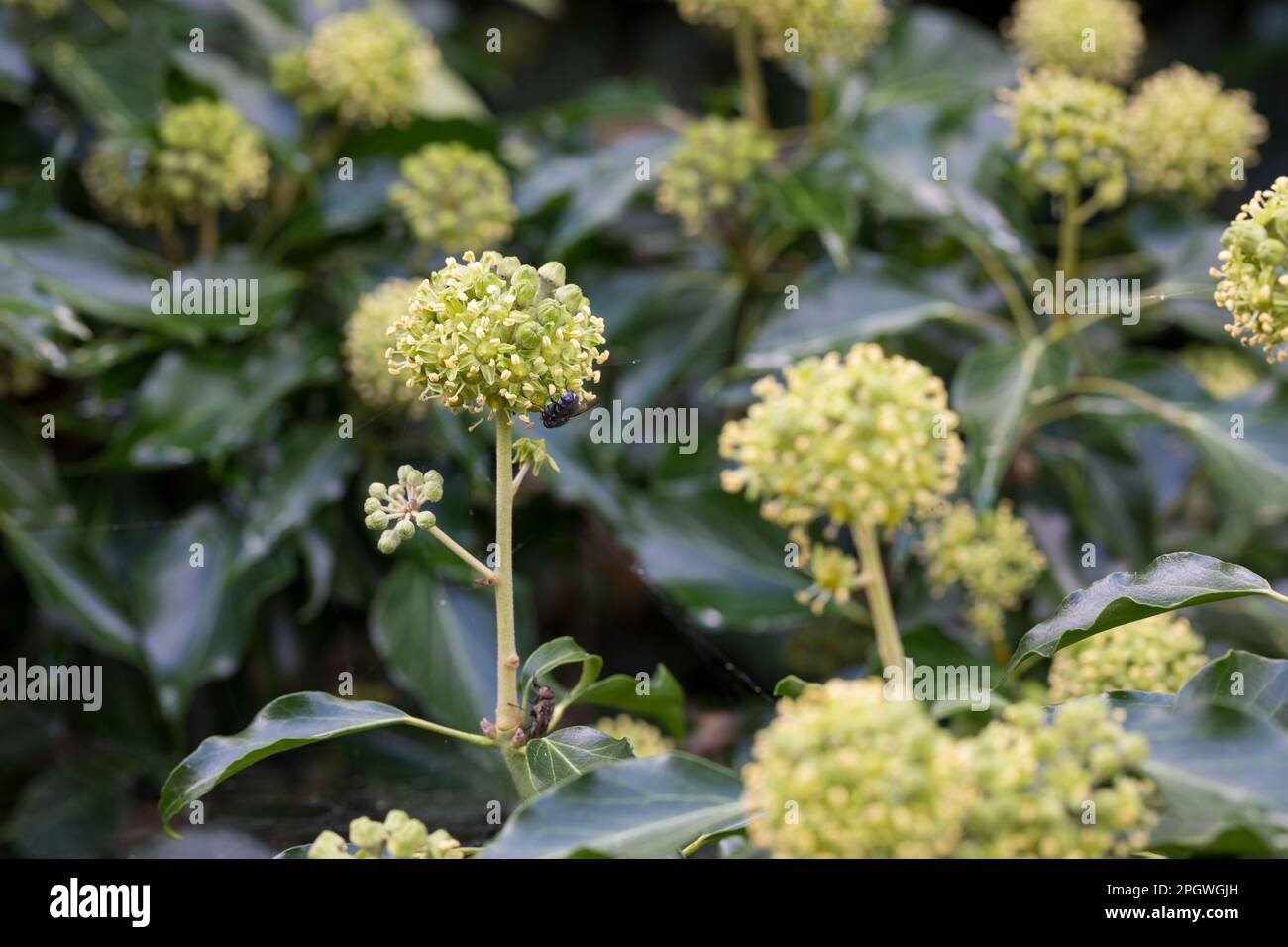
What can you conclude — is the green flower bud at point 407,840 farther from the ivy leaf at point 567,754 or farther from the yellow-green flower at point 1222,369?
the yellow-green flower at point 1222,369

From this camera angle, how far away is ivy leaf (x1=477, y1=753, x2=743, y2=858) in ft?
2.68

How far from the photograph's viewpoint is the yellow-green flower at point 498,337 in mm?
979

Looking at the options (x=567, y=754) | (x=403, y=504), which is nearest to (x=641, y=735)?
(x=567, y=754)

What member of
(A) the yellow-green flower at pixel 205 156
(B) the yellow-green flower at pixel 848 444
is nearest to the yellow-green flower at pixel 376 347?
(A) the yellow-green flower at pixel 205 156

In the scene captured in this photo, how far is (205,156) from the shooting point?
1914 millimetres

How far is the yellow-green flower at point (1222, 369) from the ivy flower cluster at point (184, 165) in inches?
57.4

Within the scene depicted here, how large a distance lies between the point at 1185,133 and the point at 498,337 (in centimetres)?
128

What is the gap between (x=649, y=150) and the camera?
2.04 meters

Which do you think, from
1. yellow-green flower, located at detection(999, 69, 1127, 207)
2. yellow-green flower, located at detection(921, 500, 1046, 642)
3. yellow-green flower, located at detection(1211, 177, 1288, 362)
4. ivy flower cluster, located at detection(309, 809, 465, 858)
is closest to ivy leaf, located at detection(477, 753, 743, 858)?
ivy flower cluster, located at detection(309, 809, 465, 858)

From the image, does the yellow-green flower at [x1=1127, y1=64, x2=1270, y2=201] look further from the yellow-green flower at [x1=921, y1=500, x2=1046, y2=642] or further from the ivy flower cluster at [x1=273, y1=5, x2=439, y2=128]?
the ivy flower cluster at [x1=273, y1=5, x2=439, y2=128]

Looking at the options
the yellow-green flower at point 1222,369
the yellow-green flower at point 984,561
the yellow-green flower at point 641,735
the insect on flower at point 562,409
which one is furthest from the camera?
the yellow-green flower at point 1222,369

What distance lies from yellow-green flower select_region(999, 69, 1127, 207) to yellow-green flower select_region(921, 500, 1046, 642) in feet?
1.44
